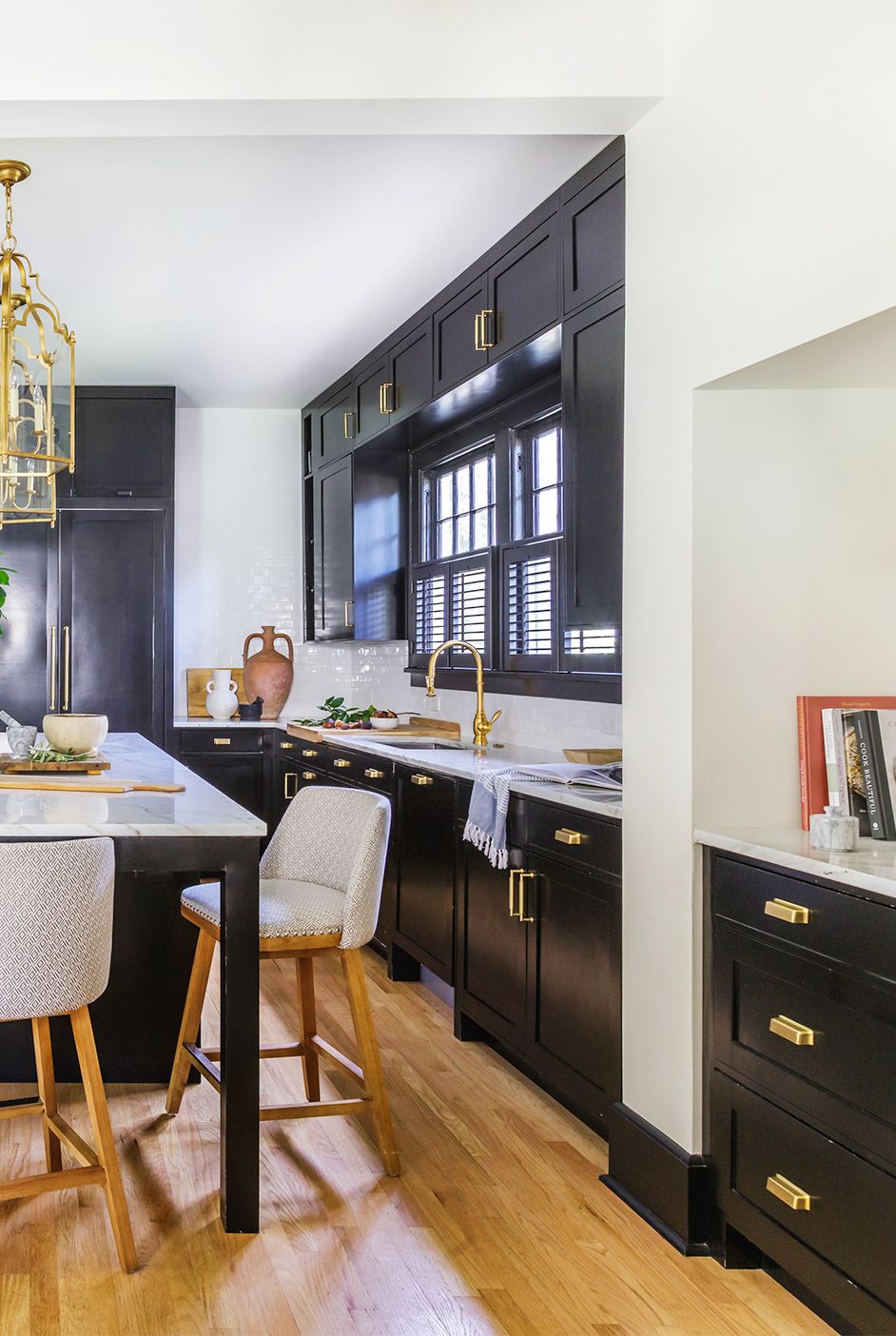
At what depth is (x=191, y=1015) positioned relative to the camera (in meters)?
3.22

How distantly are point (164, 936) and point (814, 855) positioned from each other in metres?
1.94

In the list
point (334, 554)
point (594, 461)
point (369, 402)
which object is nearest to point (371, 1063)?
point (594, 461)

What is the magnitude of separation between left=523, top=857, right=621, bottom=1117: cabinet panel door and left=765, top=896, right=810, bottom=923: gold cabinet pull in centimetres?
67

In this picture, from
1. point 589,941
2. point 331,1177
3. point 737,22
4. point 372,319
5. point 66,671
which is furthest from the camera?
point 66,671

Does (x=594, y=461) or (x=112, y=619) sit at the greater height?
(x=594, y=461)

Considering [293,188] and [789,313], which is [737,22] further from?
[293,188]

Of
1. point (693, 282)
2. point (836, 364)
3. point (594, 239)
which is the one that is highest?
point (594, 239)

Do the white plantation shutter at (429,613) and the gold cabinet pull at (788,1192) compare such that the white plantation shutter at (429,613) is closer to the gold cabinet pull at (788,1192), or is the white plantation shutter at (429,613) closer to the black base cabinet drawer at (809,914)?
the black base cabinet drawer at (809,914)

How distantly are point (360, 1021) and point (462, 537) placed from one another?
2925 mm

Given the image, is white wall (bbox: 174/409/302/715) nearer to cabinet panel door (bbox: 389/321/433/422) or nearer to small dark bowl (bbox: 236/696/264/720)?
small dark bowl (bbox: 236/696/264/720)

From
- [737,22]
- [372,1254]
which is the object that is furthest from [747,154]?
[372,1254]

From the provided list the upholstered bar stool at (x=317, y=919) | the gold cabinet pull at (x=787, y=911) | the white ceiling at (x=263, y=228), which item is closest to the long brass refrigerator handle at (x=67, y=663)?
the white ceiling at (x=263, y=228)

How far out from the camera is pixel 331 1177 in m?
2.92

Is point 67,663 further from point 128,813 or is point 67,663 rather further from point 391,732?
point 128,813
